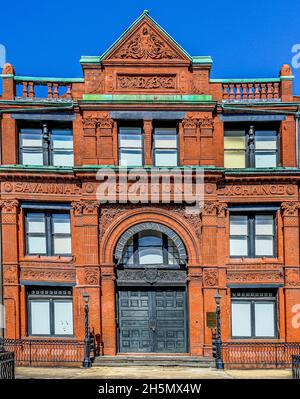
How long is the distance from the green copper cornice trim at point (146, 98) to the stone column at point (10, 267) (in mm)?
5939

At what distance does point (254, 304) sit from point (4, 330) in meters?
11.3

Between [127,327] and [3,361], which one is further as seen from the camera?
[127,327]

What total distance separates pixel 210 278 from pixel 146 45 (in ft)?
36.1

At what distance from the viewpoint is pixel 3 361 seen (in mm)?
15195

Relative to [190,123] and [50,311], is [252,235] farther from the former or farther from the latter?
[50,311]

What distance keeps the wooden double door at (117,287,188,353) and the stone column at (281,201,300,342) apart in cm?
462

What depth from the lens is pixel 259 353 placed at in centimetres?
2242

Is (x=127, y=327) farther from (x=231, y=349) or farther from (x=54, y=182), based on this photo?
(x=54, y=182)

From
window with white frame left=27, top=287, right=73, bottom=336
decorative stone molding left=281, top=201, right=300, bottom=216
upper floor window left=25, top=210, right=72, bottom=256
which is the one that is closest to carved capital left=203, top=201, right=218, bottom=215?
decorative stone molding left=281, top=201, right=300, bottom=216

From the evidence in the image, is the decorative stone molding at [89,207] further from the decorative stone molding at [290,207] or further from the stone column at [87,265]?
the decorative stone molding at [290,207]

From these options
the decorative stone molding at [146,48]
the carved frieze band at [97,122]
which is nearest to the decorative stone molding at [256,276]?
A: the carved frieze band at [97,122]

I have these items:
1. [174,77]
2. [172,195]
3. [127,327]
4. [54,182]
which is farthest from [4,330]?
[174,77]

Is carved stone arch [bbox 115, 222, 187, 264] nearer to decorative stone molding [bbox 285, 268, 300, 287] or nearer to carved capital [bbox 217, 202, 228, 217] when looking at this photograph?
carved capital [bbox 217, 202, 228, 217]
